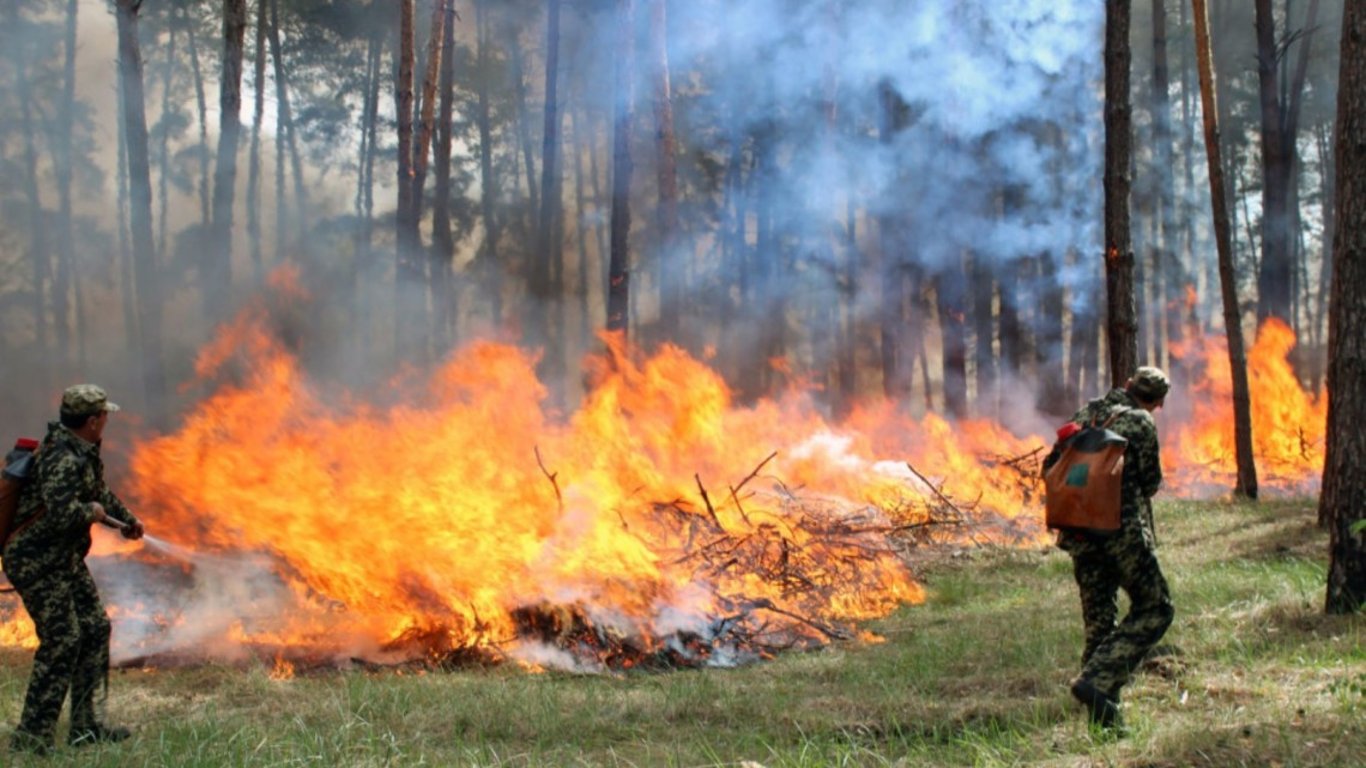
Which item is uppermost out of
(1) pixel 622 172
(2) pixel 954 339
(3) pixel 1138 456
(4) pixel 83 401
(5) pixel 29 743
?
(1) pixel 622 172

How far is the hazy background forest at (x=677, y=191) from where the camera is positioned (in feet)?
75.4

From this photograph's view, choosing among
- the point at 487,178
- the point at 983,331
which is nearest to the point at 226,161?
the point at 487,178

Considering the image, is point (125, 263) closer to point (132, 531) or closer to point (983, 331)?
point (983, 331)

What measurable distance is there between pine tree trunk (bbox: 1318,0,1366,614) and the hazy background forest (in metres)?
12.7

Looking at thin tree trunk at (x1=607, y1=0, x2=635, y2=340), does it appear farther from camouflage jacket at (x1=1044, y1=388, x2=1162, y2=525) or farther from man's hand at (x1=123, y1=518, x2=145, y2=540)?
camouflage jacket at (x1=1044, y1=388, x2=1162, y2=525)

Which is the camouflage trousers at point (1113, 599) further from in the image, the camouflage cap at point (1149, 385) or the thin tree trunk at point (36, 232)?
the thin tree trunk at point (36, 232)

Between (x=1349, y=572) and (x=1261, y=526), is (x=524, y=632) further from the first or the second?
(x=1261, y=526)

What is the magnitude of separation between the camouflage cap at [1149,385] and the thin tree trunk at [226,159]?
48.1 feet

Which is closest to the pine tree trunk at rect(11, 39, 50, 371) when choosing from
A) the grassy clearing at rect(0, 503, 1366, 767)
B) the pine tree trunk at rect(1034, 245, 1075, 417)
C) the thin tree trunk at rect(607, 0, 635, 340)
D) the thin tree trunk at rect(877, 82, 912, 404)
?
the thin tree trunk at rect(607, 0, 635, 340)

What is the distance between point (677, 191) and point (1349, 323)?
842 inches

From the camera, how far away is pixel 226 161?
18.9 m

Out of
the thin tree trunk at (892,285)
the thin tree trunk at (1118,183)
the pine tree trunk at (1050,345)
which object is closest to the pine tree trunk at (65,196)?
the thin tree trunk at (892,285)

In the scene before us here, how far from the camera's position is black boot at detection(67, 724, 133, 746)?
5531 mm

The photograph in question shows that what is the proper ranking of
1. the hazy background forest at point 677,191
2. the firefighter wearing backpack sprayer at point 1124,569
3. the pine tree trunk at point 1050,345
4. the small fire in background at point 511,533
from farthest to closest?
the pine tree trunk at point 1050,345, the hazy background forest at point 677,191, the small fire in background at point 511,533, the firefighter wearing backpack sprayer at point 1124,569
